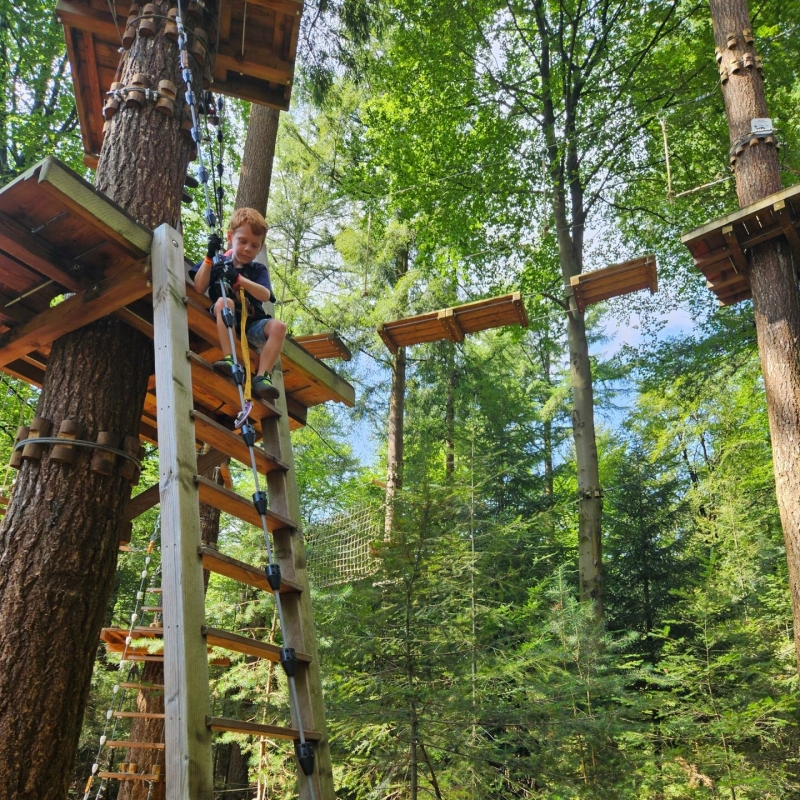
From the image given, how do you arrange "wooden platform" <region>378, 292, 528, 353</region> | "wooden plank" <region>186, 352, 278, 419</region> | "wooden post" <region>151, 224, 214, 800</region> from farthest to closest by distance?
"wooden platform" <region>378, 292, 528, 353</region> → "wooden plank" <region>186, 352, 278, 419</region> → "wooden post" <region>151, 224, 214, 800</region>

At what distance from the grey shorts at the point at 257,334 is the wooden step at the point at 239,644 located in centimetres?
144

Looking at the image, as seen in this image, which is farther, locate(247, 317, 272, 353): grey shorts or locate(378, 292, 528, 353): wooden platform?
locate(378, 292, 528, 353): wooden platform

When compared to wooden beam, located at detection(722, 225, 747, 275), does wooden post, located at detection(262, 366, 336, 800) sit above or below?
below

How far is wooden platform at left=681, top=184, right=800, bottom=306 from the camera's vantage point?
555 cm

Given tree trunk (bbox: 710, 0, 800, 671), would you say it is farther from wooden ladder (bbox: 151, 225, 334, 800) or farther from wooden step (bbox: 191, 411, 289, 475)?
wooden step (bbox: 191, 411, 289, 475)

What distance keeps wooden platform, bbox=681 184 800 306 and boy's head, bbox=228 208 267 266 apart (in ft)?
13.6

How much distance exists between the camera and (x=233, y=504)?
2.59 meters

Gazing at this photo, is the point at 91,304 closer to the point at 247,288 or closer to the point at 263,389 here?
the point at 247,288

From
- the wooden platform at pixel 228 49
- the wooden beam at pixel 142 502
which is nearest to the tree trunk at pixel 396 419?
the wooden platform at pixel 228 49

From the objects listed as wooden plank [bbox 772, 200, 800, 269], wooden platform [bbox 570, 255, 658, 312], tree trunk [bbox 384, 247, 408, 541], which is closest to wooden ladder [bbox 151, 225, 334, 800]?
wooden plank [bbox 772, 200, 800, 269]

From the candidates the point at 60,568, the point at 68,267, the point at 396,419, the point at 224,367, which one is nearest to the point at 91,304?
A: the point at 68,267

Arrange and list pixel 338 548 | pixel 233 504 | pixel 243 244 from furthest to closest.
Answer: pixel 338 548 < pixel 243 244 < pixel 233 504

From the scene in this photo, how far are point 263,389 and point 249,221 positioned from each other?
2.73 feet

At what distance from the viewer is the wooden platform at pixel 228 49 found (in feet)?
13.8
